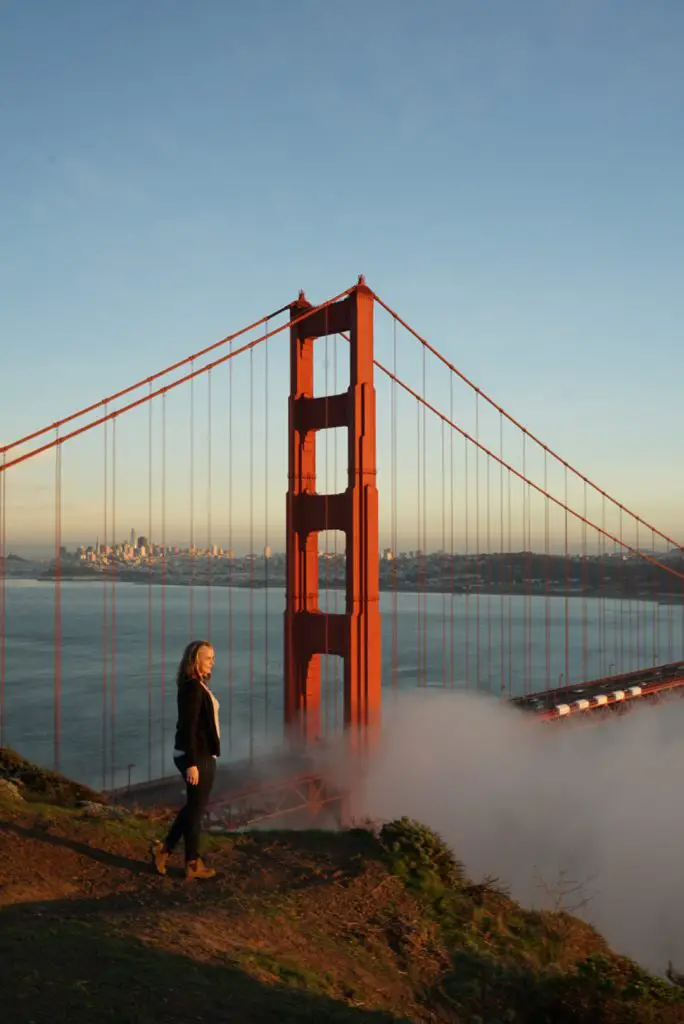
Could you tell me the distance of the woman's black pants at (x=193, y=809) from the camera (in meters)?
6.18

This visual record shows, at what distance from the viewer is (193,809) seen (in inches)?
245

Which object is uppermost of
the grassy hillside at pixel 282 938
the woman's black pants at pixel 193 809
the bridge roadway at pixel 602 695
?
the woman's black pants at pixel 193 809

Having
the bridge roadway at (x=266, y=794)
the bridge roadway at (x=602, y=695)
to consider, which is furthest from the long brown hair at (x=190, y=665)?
the bridge roadway at (x=602, y=695)

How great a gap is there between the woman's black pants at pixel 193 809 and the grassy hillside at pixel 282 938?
289 mm

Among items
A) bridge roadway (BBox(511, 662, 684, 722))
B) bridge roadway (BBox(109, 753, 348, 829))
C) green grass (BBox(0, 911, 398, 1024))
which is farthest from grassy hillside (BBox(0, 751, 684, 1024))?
bridge roadway (BBox(511, 662, 684, 722))

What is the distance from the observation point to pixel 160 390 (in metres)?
19.6

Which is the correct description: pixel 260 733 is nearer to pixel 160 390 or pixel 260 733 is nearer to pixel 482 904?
pixel 160 390

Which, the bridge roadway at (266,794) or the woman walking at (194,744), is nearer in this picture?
the woman walking at (194,744)

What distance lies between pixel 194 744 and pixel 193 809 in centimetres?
52

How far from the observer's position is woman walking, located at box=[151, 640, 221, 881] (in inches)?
239

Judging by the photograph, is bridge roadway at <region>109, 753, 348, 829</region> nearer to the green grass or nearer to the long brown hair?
the long brown hair

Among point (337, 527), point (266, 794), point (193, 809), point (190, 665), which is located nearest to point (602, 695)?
point (337, 527)

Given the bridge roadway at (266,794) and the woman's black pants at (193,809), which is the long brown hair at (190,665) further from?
the bridge roadway at (266,794)

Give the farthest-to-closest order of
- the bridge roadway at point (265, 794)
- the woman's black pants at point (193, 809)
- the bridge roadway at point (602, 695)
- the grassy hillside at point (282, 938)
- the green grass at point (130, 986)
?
1. the bridge roadway at point (602, 695)
2. the bridge roadway at point (265, 794)
3. the woman's black pants at point (193, 809)
4. the grassy hillside at point (282, 938)
5. the green grass at point (130, 986)
